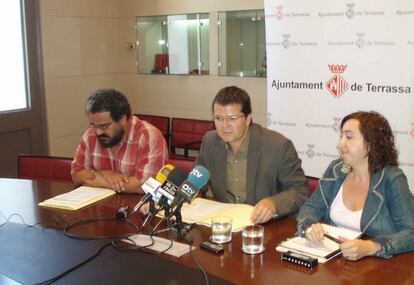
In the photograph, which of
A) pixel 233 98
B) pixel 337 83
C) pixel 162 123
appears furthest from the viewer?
pixel 162 123

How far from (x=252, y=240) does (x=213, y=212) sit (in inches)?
17.6

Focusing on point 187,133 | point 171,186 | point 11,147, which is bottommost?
point 11,147

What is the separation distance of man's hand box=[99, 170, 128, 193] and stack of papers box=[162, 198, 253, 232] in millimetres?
492

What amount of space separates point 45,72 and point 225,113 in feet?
11.0

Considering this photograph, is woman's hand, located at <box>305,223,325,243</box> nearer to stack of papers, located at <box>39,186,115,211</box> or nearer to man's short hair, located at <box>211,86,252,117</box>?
man's short hair, located at <box>211,86,252,117</box>

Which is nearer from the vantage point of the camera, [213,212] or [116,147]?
[213,212]

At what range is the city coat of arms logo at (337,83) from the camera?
3688mm

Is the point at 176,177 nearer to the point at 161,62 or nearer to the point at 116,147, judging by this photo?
the point at 116,147

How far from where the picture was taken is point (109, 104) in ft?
9.77

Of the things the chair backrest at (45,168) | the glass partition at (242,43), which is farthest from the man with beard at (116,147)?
the glass partition at (242,43)

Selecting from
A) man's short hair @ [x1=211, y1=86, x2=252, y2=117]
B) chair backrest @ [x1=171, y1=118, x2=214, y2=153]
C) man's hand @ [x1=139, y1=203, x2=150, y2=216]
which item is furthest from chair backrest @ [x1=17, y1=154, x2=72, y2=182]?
chair backrest @ [x1=171, y1=118, x2=214, y2=153]

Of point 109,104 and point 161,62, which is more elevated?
point 161,62

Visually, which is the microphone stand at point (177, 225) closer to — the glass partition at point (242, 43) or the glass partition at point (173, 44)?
the glass partition at point (242, 43)

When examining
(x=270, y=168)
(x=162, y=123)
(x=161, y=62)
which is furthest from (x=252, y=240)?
(x=161, y=62)
